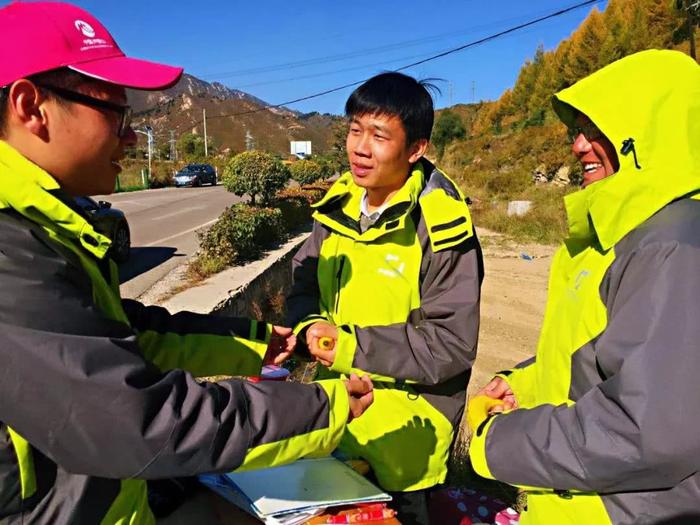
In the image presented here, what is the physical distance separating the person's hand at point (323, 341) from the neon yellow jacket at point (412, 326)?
3 cm

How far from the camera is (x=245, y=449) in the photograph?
118 centimetres

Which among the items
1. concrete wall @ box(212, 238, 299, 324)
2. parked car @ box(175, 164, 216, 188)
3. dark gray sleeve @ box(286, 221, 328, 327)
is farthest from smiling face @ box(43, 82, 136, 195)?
parked car @ box(175, 164, 216, 188)

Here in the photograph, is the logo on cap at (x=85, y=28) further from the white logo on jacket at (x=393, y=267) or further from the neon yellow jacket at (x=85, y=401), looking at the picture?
the white logo on jacket at (x=393, y=267)

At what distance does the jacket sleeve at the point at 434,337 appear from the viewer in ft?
5.99

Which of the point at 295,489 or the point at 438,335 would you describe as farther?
the point at 438,335

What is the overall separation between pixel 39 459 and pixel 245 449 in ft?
1.32

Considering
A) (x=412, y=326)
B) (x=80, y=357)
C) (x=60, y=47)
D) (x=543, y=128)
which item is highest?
(x=543, y=128)

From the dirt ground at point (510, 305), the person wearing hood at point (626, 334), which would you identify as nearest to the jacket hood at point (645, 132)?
the person wearing hood at point (626, 334)

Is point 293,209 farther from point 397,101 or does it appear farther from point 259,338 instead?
point 259,338

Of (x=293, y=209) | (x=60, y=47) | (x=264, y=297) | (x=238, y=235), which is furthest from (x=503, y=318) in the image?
(x=60, y=47)

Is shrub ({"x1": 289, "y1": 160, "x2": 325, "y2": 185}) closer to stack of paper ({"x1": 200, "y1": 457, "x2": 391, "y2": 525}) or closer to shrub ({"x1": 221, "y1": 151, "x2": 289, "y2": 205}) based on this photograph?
shrub ({"x1": 221, "y1": 151, "x2": 289, "y2": 205})

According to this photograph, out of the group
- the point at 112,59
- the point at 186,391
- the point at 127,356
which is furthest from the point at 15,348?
the point at 112,59

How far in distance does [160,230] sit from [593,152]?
503 inches

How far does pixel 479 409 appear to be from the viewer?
1.71 metres
